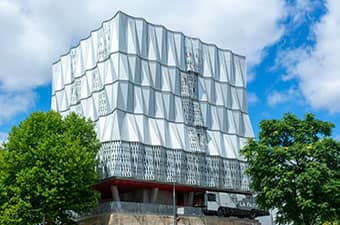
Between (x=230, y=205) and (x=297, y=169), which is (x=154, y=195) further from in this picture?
(x=297, y=169)

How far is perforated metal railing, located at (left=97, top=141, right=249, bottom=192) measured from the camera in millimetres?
52531

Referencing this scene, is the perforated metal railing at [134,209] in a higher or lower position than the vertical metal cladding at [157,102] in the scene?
lower

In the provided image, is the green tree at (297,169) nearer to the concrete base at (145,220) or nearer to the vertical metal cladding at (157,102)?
the concrete base at (145,220)

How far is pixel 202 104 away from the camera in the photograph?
6406cm

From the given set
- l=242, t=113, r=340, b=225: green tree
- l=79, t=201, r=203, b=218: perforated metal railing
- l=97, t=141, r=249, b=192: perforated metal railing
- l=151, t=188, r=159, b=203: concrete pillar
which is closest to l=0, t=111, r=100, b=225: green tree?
l=79, t=201, r=203, b=218: perforated metal railing

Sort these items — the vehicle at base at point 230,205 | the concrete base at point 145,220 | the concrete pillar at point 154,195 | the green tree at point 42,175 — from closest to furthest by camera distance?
the green tree at point 42,175 < the concrete base at point 145,220 < the concrete pillar at point 154,195 < the vehicle at base at point 230,205

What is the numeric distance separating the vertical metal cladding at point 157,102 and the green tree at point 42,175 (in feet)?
26.8

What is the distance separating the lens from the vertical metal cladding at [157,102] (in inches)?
2162

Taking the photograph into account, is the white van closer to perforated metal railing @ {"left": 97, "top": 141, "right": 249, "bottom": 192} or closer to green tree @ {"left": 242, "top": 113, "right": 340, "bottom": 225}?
perforated metal railing @ {"left": 97, "top": 141, "right": 249, "bottom": 192}

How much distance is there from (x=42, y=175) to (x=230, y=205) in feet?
94.2

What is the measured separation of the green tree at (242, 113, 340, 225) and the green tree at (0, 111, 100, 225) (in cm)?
1470

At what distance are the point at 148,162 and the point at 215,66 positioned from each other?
19.7m

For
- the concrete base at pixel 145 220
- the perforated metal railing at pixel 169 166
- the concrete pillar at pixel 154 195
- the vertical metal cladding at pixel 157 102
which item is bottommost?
the concrete base at pixel 145 220

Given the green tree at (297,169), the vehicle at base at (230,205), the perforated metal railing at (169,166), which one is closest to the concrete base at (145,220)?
the vehicle at base at (230,205)
